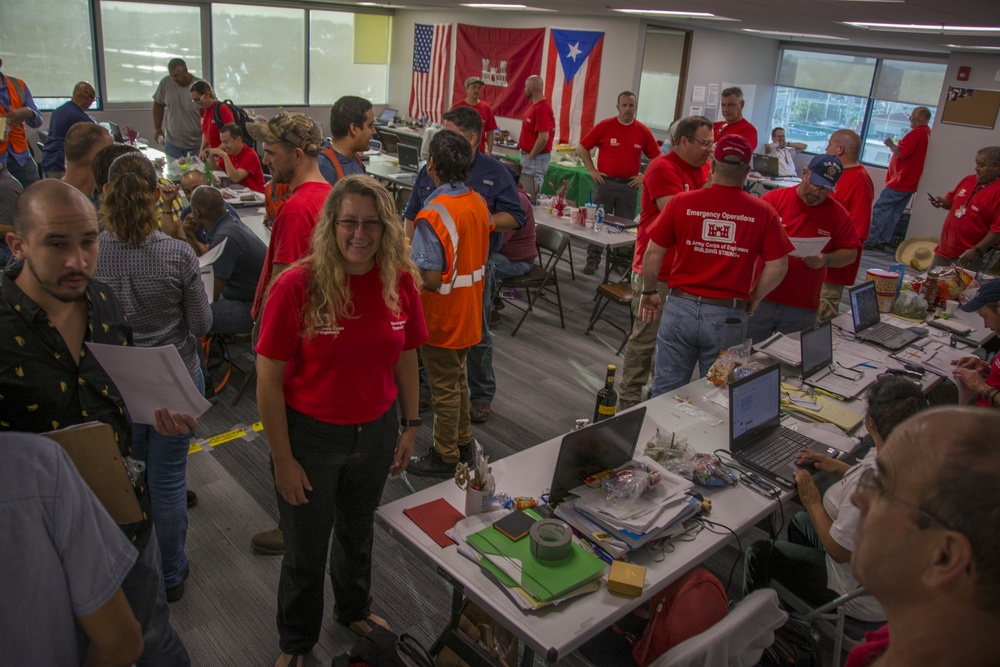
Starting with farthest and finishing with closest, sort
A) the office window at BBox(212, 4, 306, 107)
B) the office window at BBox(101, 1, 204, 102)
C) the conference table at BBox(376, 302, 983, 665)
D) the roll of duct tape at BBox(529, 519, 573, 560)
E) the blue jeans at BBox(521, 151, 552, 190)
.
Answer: the office window at BBox(212, 4, 306, 107), the office window at BBox(101, 1, 204, 102), the blue jeans at BBox(521, 151, 552, 190), the roll of duct tape at BBox(529, 519, 573, 560), the conference table at BBox(376, 302, 983, 665)

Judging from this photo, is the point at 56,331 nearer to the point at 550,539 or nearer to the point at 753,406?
the point at 550,539

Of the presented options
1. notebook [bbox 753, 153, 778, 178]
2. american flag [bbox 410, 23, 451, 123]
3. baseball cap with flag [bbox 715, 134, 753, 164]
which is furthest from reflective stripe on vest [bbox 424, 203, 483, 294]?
american flag [bbox 410, 23, 451, 123]

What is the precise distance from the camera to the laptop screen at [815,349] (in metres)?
3.38

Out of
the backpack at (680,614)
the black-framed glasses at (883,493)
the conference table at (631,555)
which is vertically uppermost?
the black-framed glasses at (883,493)

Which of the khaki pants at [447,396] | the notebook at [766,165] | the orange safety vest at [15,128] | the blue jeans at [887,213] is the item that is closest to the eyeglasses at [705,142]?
the khaki pants at [447,396]

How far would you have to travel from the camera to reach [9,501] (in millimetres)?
984

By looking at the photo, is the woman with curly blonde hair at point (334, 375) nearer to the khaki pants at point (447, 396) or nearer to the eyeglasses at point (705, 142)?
the khaki pants at point (447, 396)

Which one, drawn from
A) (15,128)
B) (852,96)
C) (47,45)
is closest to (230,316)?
(15,128)

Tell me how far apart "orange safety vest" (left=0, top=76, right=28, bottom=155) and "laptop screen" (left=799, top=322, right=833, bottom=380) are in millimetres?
6525

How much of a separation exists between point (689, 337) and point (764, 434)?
0.70 meters

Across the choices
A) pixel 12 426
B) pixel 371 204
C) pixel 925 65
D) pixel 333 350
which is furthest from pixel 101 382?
pixel 925 65

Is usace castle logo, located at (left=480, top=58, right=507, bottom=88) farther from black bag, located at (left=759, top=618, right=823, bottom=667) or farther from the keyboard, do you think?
black bag, located at (left=759, top=618, right=823, bottom=667)

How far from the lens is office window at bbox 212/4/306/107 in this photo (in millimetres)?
10758

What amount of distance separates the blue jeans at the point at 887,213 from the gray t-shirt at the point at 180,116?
874cm
